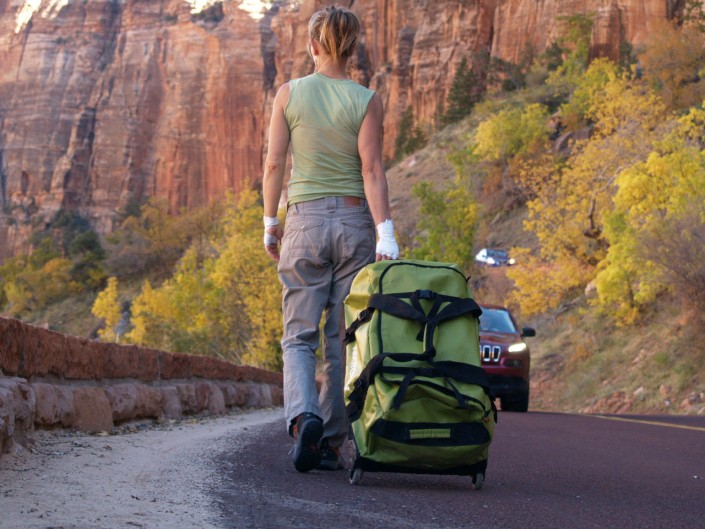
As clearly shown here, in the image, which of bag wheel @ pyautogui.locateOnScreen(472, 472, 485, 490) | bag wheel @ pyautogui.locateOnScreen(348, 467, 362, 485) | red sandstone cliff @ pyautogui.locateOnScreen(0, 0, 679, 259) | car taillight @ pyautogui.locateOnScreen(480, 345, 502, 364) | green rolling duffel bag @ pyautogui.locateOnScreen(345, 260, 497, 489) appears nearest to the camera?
green rolling duffel bag @ pyautogui.locateOnScreen(345, 260, 497, 489)

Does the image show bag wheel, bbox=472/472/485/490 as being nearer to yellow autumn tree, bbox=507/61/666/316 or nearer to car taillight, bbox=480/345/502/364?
car taillight, bbox=480/345/502/364

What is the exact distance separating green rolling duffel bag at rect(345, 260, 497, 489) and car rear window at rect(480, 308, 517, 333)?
12684 mm

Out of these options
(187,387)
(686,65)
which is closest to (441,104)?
(686,65)

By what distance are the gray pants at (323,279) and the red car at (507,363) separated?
11.3m

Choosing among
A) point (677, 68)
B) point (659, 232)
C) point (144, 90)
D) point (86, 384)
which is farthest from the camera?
point (144, 90)

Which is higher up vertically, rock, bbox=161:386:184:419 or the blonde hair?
the blonde hair

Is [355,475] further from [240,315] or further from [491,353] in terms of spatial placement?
[240,315]

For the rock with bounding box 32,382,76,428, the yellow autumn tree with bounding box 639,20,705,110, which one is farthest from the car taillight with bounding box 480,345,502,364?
the yellow autumn tree with bounding box 639,20,705,110

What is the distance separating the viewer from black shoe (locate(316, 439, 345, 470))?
239 inches

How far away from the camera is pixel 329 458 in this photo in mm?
6094

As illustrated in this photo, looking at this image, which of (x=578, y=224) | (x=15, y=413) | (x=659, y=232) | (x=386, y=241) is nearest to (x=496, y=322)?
(x=659, y=232)

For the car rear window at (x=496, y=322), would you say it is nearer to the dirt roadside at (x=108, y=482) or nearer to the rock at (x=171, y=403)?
the rock at (x=171, y=403)

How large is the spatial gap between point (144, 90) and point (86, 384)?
117223mm

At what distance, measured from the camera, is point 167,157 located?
392 ft
